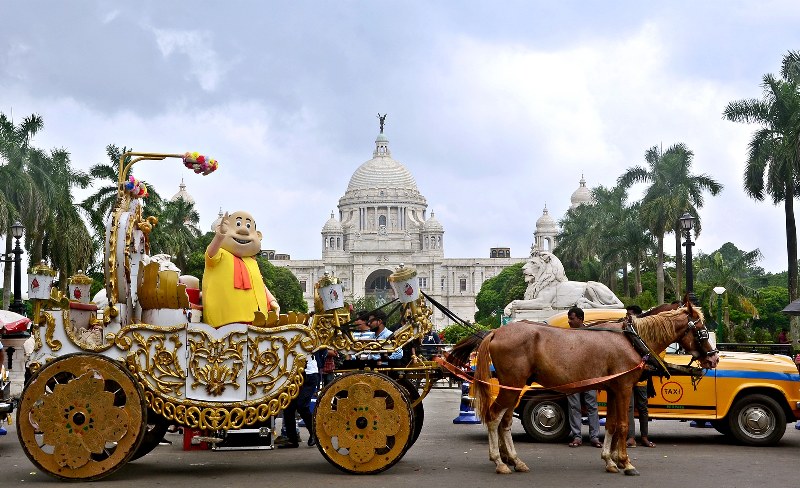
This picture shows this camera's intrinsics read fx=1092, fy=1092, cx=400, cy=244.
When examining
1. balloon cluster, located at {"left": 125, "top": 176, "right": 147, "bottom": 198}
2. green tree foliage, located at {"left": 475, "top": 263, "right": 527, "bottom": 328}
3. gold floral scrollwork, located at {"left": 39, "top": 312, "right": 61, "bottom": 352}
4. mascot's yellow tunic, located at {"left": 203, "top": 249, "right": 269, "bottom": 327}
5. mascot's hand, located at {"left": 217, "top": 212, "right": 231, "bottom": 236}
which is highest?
green tree foliage, located at {"left": 475, "top": 263, "right": 527, "bottom": 328}

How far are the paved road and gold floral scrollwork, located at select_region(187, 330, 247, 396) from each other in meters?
0.96

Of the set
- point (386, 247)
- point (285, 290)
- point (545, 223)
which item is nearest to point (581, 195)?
point (545, 223)

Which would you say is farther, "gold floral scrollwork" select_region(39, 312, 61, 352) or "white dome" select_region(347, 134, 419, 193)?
"white dome" select_region(347, 134, 419, 193)

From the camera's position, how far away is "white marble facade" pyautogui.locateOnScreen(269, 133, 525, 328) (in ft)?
495

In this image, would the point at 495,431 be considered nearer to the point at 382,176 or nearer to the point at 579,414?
the point at 579,414

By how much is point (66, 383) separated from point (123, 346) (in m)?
0.67

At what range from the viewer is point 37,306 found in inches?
458

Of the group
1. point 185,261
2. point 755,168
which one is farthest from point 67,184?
point 755,168

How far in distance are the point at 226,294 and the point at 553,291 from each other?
23294 millimetres

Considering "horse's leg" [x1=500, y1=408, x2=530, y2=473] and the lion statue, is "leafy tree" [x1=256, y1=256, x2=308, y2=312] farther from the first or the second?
"horse's leg" [x1=500, y1=408, x2=530, y2=473]

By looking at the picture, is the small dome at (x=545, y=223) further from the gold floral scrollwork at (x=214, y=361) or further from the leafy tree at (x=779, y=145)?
the gold floral scrollwork at (x=214, y=361)

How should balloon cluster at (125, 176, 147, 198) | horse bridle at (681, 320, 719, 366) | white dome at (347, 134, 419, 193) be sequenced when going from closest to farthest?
horse bridle at (681, 320, 719, 366) → balloon cluster at (125, 176, 147, 198) → white dome at (347, 134, 419, 193)

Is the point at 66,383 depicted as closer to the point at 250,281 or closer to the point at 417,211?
the point at 250,281

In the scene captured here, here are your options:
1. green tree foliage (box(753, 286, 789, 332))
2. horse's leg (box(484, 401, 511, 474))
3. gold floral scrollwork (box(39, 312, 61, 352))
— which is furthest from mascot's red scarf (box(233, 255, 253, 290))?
green tree foliage (box(753, 286, 789, 332))
